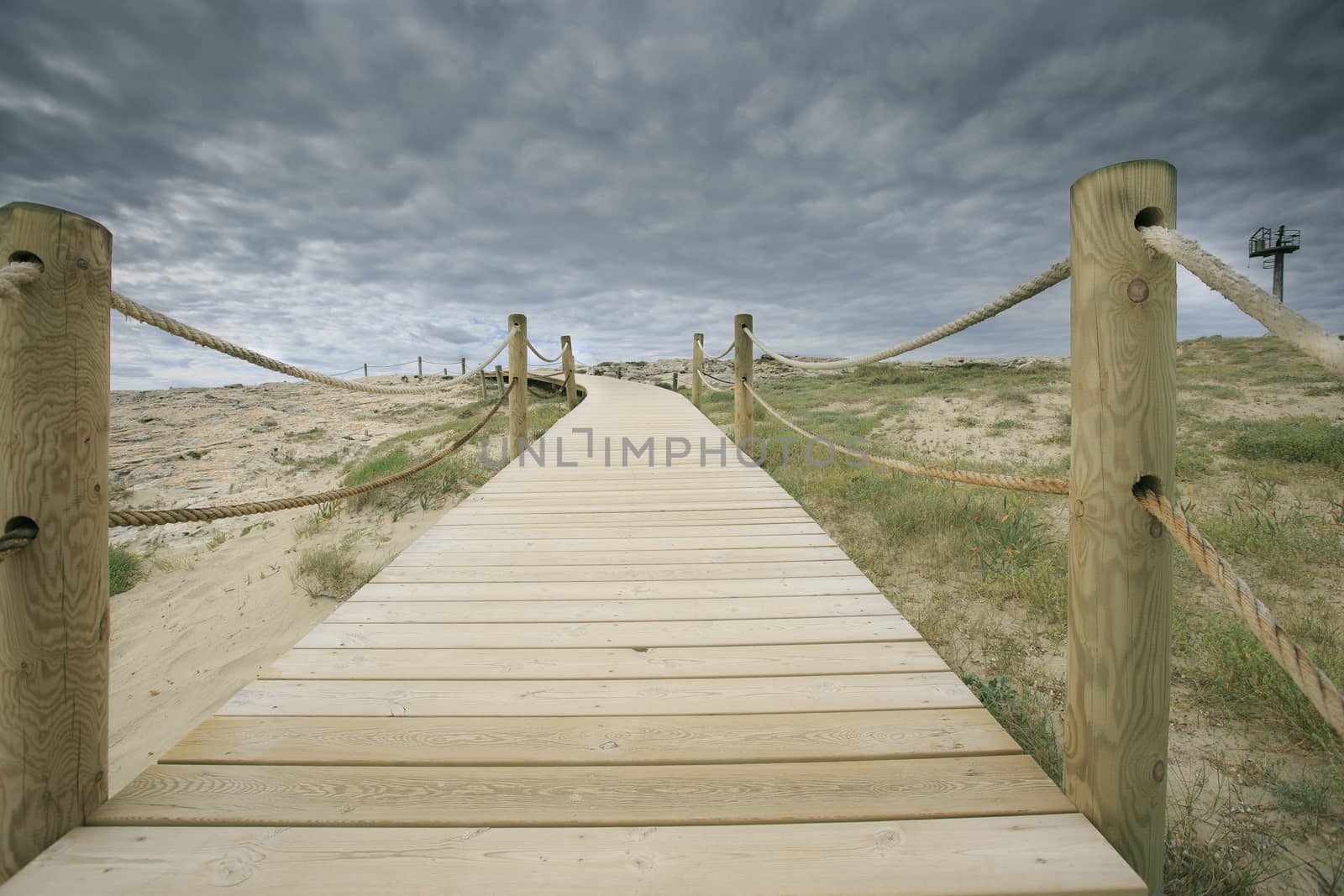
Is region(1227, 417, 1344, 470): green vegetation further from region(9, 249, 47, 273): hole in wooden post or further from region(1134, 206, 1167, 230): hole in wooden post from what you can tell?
region(9, 249, 47, 273): hole in wooden post

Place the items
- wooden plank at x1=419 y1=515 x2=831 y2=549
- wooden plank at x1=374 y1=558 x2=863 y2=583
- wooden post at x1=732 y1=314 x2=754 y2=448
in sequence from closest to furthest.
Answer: wooden plank at x1=374 y1=558 x2=863 y2=583 < wooden plank at x1=419 y1=515 x2=831 y2=549 < wooden post at x1=732 y1=314 x2=754 y2=448

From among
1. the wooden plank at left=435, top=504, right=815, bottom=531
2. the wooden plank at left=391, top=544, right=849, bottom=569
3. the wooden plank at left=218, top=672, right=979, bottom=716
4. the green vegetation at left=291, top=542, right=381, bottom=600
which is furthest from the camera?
the green vegetation at left=291, top=542, right=381, bottom=600

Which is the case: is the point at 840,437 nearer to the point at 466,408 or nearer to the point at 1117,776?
the point at 1117,776

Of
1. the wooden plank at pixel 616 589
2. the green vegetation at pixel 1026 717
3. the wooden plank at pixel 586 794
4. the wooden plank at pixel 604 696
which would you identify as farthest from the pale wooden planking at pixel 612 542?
the wooden plank at pixel 586 794

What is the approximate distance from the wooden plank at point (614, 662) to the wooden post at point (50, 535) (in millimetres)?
536

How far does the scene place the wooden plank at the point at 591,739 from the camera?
1.35m

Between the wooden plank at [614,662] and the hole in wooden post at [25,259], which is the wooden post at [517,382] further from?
the hole in wooden post at [25,259]

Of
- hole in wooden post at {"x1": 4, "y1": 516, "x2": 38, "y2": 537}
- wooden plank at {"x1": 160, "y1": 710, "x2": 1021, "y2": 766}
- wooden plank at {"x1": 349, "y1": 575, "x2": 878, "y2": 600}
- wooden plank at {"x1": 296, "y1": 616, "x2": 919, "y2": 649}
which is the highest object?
hole in wooden post at {"x1": 4, "y1": 516, "x2": 38, "y2": 537}

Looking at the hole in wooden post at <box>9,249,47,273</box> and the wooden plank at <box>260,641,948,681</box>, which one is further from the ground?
the hole in wooden post at <box>9,249,47,273</box>

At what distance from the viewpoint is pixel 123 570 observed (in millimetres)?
5215

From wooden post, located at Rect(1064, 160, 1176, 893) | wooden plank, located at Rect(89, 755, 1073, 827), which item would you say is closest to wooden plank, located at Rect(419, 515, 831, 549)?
wooden plank, located at Rect(89, 755, 1073, 827)

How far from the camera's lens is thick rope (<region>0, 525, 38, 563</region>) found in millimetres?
1067

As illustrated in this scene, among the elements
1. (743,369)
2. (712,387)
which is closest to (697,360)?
(712,387)

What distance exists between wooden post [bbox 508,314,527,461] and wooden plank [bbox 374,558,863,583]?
3412 mm
